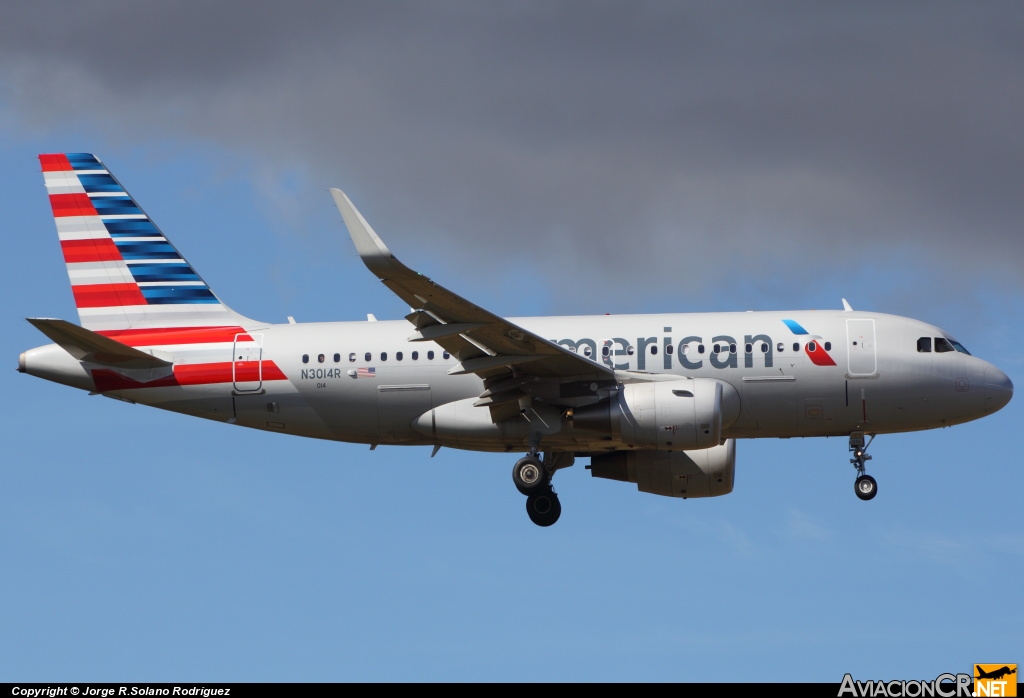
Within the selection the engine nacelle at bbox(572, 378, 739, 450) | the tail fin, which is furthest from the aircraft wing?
the tail fin

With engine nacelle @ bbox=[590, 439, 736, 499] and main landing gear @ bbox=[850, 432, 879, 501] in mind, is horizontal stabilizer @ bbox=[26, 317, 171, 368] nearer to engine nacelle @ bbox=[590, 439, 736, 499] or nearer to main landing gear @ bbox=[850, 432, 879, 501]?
engine nacelle @ bbox=[590, 439, 736, 499]

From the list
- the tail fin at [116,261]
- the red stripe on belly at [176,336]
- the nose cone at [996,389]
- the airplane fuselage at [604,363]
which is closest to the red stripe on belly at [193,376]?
the airplane fuselage at [604,363]

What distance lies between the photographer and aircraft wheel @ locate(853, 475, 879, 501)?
4141cm

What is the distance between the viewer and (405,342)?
1634 inches

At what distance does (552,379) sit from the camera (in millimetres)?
40219

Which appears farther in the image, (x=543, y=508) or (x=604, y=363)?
(x=543, y=508)

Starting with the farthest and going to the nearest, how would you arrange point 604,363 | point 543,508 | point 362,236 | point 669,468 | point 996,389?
point 669,468, point 543,508, point 996,389, point 604,363, point 362,236

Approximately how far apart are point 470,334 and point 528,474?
14.7ft

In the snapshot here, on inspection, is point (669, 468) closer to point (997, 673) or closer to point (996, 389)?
point (996, 389)

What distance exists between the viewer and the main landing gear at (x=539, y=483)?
40750 millimetres

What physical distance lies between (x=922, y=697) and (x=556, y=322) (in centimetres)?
1669

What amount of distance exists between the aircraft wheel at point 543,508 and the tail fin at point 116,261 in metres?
9.89

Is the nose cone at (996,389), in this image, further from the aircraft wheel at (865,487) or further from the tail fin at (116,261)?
the tail fin at (116,261)

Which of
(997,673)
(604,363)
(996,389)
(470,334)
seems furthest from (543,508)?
(997,673)
